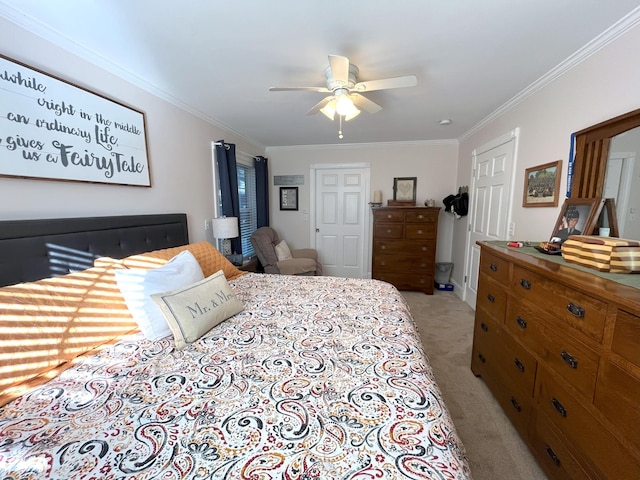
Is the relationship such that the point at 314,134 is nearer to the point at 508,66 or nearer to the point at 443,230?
the point at 508,66

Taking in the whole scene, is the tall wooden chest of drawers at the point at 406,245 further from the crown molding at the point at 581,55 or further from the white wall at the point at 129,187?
the white wall at the point at 129,187

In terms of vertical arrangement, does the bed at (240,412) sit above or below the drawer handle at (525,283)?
below

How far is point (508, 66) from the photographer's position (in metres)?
1.87

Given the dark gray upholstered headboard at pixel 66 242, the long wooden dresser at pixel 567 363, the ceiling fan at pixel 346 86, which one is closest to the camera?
the long wooden dresser at pixel 567 363

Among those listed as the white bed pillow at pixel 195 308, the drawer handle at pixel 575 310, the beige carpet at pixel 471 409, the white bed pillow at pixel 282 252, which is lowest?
the beige carpet at pixel 471 409

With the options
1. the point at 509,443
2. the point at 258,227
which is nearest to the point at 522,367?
the point at 509,443

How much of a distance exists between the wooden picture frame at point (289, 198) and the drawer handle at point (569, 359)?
391 cm

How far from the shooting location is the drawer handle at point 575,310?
105cm

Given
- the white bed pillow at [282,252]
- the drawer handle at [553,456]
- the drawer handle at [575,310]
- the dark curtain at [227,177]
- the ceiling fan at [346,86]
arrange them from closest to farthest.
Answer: the drawer handle at [575,310] < the drawer handle at [553,456] < the ceiling fan at [346,86] < the dark curtain at [227,177] < the white bed pillow at [282,252]

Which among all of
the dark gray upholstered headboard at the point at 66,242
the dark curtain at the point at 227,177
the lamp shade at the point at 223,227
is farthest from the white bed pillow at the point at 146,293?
the dark curtain at the point at 227,177

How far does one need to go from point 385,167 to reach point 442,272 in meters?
1.93

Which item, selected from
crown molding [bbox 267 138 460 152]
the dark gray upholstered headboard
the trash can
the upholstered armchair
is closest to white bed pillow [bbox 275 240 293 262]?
the upholstered armchair

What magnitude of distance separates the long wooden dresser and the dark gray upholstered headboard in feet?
8.42

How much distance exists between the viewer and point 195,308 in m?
1.33
